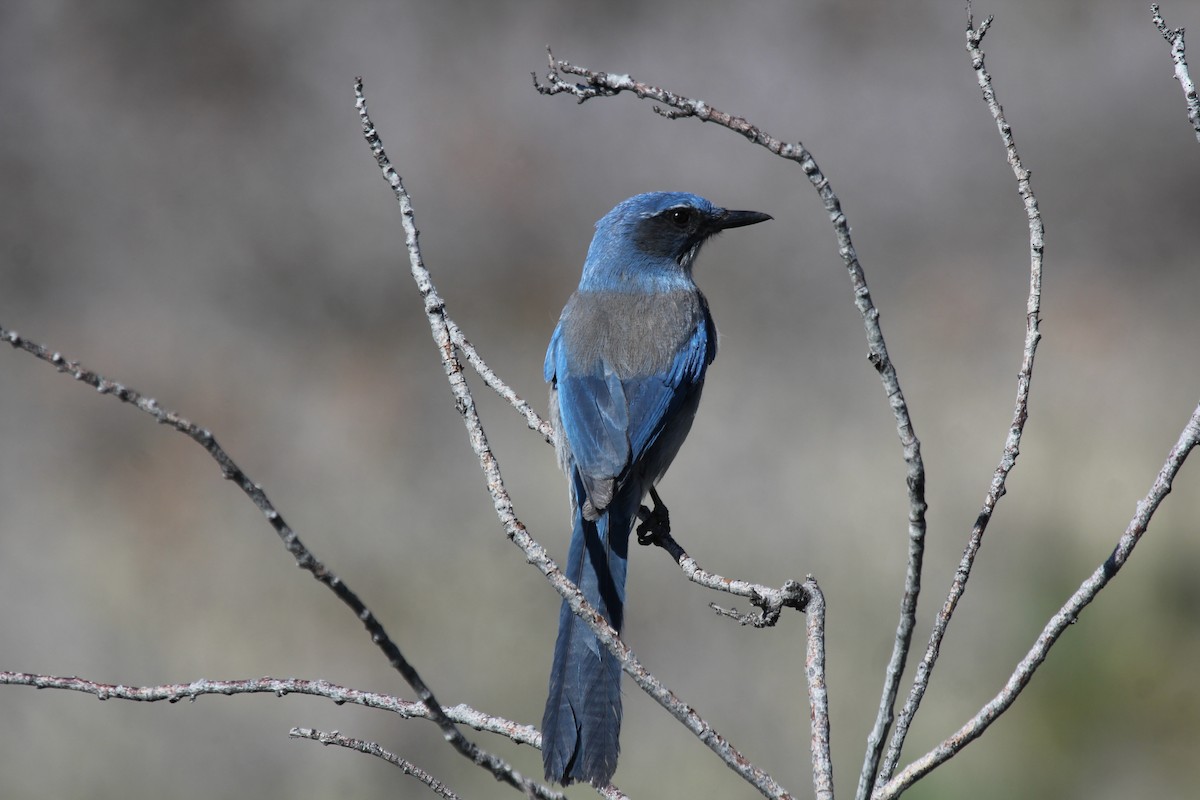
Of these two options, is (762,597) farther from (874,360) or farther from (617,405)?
(617,405)

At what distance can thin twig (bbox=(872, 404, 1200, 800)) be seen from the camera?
235 centimetres

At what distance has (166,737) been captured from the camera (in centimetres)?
736

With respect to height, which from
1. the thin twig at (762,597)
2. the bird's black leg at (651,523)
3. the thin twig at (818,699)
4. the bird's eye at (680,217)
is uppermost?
the bird's eye at (680,217)

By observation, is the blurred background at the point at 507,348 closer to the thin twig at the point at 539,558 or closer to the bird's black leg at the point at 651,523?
the bird's black leg at the point at 651,523

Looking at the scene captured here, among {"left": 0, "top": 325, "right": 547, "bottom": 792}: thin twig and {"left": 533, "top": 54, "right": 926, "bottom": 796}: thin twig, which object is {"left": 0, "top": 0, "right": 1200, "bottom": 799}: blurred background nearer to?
{"left": 533, "top": 54, "right": 926, "bottom": 796}: thin twig

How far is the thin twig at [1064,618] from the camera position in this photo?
2.35 meters

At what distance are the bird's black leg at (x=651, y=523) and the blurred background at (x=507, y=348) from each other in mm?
2375

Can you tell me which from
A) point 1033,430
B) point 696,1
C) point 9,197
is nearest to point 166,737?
point 9,197

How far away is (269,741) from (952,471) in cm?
455

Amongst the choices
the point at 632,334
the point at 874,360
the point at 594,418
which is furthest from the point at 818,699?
the point at 632,334

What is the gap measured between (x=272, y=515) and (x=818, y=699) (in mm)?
1205

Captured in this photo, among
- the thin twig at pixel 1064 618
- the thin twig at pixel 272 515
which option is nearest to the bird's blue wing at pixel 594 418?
the thin twig at pixel 1064 618

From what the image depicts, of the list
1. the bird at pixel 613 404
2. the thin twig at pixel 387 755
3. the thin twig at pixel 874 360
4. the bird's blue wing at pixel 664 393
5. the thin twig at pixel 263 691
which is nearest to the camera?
the thin twig at pixel 874 360

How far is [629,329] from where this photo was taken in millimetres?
4520
